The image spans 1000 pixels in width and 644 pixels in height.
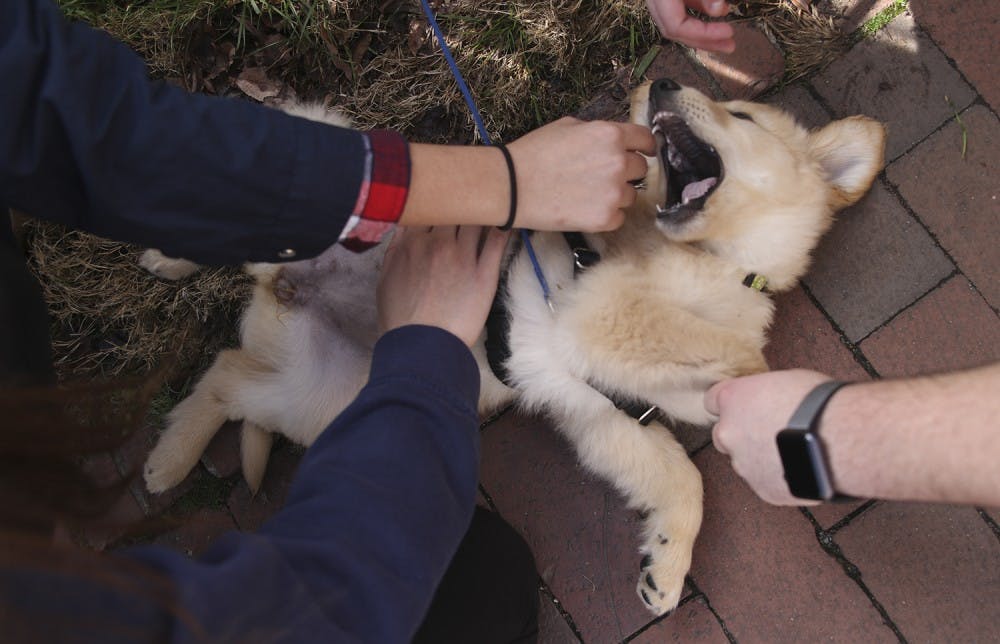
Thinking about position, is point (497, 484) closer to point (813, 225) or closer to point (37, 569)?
point (813, 225)

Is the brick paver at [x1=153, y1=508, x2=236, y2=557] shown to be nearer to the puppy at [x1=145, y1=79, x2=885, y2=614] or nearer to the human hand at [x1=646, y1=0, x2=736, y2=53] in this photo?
the puppy at [x1=145, y1=79, x2=885, y2=614]

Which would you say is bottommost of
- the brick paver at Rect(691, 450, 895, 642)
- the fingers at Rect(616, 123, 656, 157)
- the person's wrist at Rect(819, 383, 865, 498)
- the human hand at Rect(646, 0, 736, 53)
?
the brick paver at Rect(691, 450, 895, 642)

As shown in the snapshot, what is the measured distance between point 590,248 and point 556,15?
917 millimetres

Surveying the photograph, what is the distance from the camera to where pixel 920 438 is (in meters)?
1.25

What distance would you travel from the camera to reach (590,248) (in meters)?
2.12

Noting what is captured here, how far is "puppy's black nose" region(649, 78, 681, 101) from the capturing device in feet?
6.56

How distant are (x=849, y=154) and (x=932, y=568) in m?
1.34

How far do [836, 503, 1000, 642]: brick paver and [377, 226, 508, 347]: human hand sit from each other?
1.50 metres

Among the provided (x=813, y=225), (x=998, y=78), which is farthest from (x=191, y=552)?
(x=998, y=78)

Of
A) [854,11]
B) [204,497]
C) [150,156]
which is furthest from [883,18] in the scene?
[204,497]

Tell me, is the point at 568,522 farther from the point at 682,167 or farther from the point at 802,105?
the point at 802,105

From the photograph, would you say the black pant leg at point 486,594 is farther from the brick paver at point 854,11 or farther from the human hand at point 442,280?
the brick paver at point 854,11

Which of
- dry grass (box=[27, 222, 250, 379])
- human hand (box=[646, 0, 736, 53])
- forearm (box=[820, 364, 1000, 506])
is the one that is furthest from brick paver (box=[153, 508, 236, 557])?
human hand (box=[646, 0, 736, 53])

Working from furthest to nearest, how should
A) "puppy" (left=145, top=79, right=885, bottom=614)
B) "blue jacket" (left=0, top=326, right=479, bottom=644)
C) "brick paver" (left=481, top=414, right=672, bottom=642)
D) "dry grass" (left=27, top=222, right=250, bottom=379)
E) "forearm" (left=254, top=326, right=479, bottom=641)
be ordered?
A: "dry grass" (left=27, top=222, right=250, bottom=379), "brick paver" (left=481, top=414, right=672, bottom=642), "puppy" (left=145, top=79, right=885, bottom=614), "forearm" (left=254, top=326, right=479, bottom=641), "blue jacket" (left=0, top=326, right=479, bottom=644)
